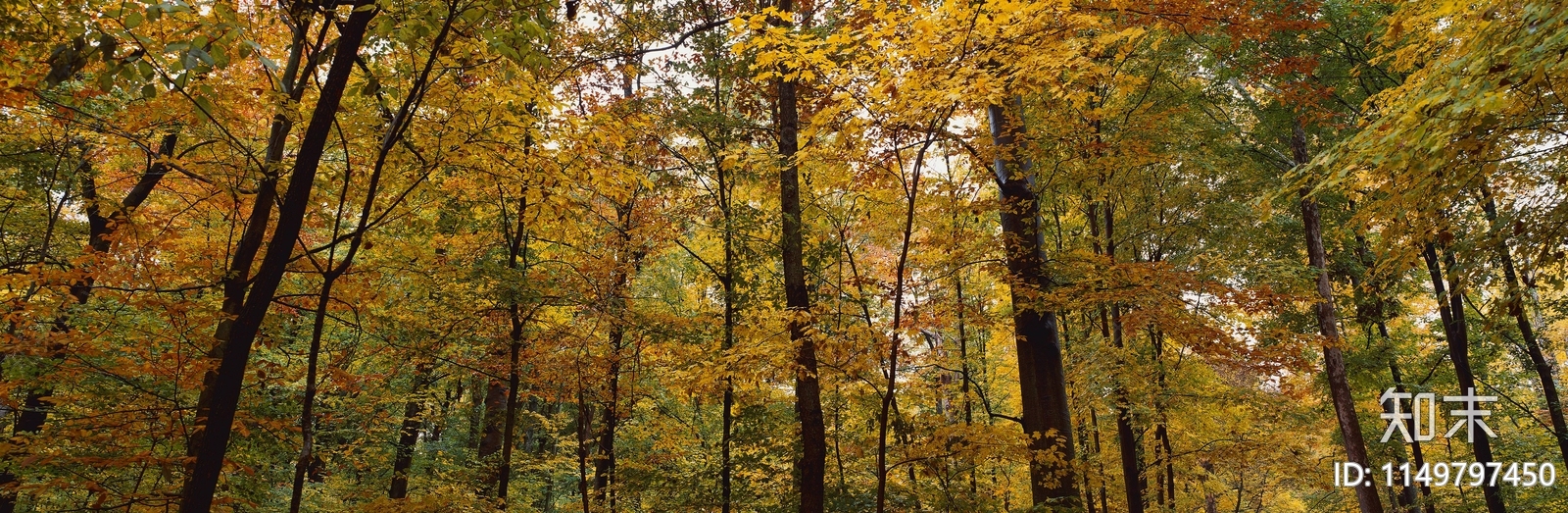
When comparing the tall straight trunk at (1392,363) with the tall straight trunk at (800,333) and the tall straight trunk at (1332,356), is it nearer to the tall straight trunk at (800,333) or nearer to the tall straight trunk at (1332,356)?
the tall straight trunk at (1332,356)

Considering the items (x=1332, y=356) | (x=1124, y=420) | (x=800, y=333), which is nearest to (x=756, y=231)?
(x=800, y=333)

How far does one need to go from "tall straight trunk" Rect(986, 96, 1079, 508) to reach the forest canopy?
0.06 meters

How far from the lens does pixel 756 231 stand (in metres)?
8.95

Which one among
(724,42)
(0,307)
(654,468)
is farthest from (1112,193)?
(0,307)

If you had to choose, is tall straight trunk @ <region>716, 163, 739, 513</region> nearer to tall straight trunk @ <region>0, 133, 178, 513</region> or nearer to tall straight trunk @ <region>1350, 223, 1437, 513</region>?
tall straight trunk @ <region>0, 133, 178, 513</region>

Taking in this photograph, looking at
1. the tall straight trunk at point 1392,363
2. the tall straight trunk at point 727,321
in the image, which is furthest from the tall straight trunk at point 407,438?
the tall straight trunk at point 1392,363

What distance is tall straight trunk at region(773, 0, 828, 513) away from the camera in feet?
19.2

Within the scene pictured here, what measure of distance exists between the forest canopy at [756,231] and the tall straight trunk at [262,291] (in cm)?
2

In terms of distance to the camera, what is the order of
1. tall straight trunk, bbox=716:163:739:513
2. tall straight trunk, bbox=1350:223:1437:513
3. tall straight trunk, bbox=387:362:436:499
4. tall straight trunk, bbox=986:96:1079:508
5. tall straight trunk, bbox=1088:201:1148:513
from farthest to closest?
tall straight trunk, bbox=1350:223:1437:513 → tall straight trunk, bbox=387:362:436:499 → tall straight trunk, bbox=1088:201:1148:513 → tall straight trunk, bbox=716:163:739:513 → tall straight trunk, bbox=986:96:1079:508

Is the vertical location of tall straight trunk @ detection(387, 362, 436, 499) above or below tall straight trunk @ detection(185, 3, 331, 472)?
below

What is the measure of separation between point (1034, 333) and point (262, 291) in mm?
7054

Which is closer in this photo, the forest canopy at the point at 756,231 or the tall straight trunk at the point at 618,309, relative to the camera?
the forest canopy at the point at 756,231

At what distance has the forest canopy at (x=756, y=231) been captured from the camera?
12.6ft

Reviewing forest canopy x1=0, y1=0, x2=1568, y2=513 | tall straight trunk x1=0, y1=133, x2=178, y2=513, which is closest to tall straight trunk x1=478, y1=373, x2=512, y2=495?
forest canopy x1=0, y1=0, x2=1568, y2=513
